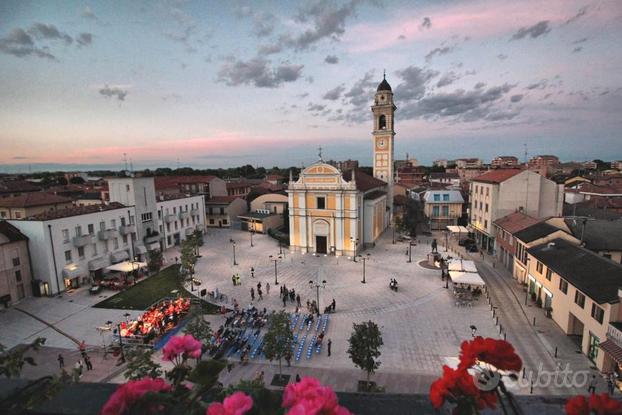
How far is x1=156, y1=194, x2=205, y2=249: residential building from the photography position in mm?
41369

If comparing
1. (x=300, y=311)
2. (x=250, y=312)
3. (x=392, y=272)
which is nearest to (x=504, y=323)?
(x=392, y=272)

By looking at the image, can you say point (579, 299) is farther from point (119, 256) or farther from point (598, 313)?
point (119, 256)

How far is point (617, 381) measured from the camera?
→ 46.3 feet

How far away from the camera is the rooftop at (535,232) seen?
2622 cm

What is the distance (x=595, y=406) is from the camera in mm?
1489

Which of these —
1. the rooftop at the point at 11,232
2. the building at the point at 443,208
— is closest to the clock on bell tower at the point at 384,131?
the building at the point at 443,208

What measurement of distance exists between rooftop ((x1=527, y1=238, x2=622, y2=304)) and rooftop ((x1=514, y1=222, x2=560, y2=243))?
1489mm

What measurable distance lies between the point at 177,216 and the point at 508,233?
3997cm

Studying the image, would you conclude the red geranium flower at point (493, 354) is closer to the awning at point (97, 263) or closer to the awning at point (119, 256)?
the awning at point (97, 263)

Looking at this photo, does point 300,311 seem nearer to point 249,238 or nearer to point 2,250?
point 2,250

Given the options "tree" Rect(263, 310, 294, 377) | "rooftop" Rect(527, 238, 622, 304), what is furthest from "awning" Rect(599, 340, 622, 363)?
"tree" Rect(263, 310, 294, 377)

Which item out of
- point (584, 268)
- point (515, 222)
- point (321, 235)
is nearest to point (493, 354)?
point (584, 268)

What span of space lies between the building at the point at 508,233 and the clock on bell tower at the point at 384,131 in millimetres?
21456

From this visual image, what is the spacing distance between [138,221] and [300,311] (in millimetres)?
24804
